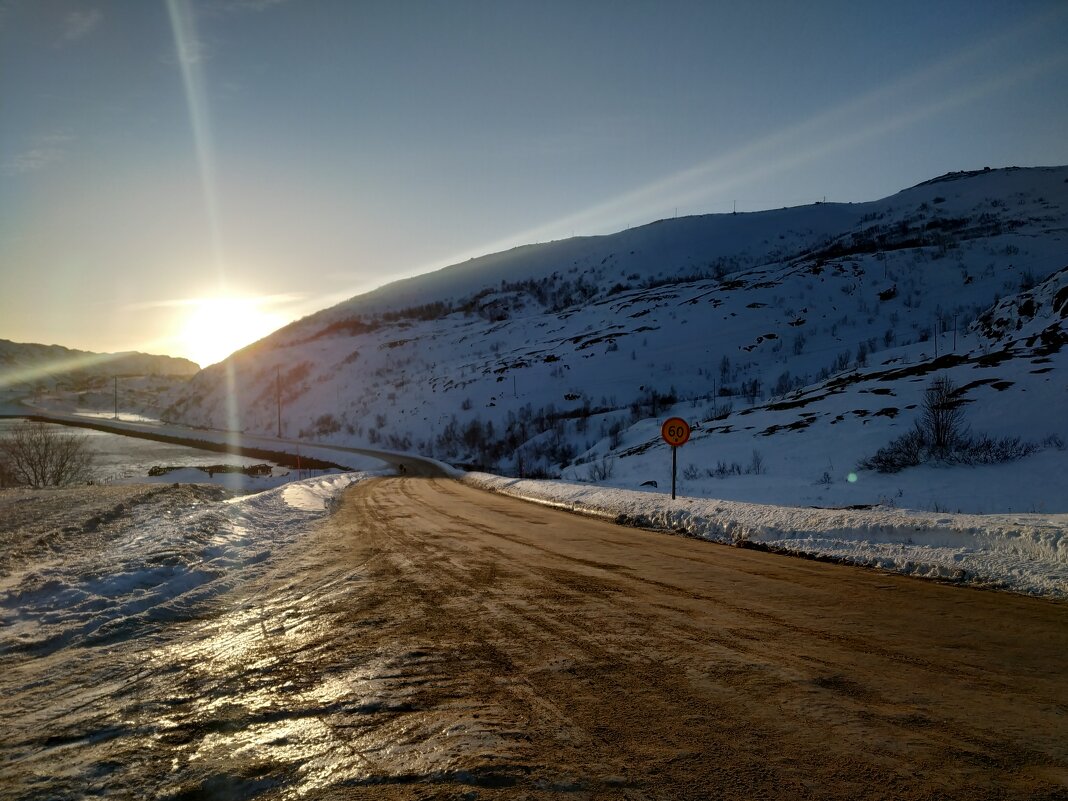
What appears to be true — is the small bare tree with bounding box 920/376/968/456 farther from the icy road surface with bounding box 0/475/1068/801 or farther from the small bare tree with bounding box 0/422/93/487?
the small bare tree with bounding box 0/422/93/487

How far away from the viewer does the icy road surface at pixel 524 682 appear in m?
3.07

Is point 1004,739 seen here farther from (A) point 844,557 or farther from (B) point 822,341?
(B) point 822,341

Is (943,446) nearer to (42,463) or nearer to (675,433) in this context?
(675,433)

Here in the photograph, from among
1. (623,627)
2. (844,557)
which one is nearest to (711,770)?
(623,627)

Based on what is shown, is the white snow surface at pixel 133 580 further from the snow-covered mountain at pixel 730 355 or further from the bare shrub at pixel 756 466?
the bare shrub at pixel 756 466

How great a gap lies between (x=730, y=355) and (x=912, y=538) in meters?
45.3

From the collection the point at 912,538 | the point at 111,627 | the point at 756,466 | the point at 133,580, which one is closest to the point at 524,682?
the point at 111,627

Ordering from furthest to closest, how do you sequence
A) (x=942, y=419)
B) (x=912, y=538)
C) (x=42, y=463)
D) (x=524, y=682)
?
(x=42, y=463), (x=942, y=419), (x=912, y=538), (x=524, y=682)

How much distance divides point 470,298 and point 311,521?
111 meters

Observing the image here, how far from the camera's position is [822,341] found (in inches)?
1907

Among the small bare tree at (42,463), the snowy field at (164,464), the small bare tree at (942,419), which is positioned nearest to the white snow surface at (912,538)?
the small bare tree at (942,419)

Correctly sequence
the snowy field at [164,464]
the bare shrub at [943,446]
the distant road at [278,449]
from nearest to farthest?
the bare shrub at [943,446] → the snowy field at [164,464] → the distant road at [278,449]

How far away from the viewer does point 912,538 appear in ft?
27.0

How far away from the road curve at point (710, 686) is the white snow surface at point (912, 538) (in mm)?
530
